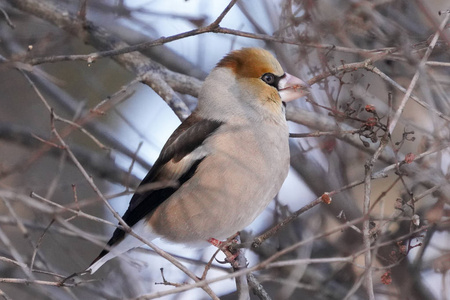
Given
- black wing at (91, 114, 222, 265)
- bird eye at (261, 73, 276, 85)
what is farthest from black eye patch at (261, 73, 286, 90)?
black wing at (91, 114, 222, 265)

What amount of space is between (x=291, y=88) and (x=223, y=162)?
74 cm

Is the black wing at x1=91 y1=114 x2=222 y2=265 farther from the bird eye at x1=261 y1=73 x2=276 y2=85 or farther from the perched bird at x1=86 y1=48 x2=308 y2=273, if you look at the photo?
the bird eye at x1=261 y1=73 x2=276 y2=85

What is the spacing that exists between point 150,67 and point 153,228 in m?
1.26

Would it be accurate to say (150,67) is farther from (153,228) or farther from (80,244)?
(80,244)

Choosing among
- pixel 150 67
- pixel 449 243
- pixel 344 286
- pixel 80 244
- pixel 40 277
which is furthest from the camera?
pixel 80 244

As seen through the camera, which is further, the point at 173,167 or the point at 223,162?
the point at 173,167

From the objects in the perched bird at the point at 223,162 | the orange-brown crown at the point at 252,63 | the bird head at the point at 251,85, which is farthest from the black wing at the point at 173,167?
the orange-brown crown at the point at 252,63

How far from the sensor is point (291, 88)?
4.77m

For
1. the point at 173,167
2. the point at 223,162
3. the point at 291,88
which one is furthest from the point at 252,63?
the point at 173,167

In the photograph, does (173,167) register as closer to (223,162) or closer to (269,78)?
(223,162)

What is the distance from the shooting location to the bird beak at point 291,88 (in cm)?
471

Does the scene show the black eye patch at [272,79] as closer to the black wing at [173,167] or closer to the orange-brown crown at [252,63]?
the orange-brown crown at [252,63]

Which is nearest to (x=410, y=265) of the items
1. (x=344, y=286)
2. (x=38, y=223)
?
(x=344, y=286)

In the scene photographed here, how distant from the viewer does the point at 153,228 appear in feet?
15.9
